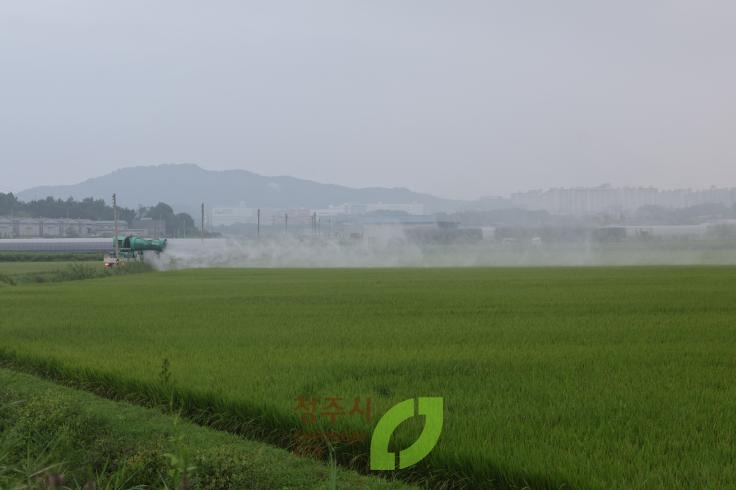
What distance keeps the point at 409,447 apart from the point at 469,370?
2647 millimetres

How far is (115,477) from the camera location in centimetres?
448

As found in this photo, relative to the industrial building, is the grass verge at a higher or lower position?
lower

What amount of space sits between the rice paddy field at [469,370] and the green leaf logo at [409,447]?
8 centimetres

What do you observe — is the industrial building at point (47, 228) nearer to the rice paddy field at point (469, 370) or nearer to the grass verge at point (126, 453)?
the rice paddy field at point (469, 370)

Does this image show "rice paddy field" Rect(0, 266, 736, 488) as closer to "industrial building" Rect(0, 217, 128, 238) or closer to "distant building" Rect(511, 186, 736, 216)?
"distant building" Rect(511, 186, 736, 216)

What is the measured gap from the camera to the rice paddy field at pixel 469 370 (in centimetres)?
447

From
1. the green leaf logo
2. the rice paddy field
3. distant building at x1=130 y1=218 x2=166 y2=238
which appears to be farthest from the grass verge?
distant building at x1=130 y1=218 x2=166 y2=238

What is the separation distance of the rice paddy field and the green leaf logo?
0.08 meters

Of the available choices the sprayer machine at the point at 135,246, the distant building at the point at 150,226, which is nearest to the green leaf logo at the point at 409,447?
the sprayer machine at the point at 135,246

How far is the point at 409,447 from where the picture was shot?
4785 millimetres

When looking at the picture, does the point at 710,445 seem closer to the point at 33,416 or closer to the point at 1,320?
the point at 33,416

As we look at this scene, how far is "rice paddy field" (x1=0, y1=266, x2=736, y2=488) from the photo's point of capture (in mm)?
Answer: 4469

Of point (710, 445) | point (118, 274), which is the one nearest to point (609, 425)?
point (710, 445)

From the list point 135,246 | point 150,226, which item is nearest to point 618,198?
point 135,246
